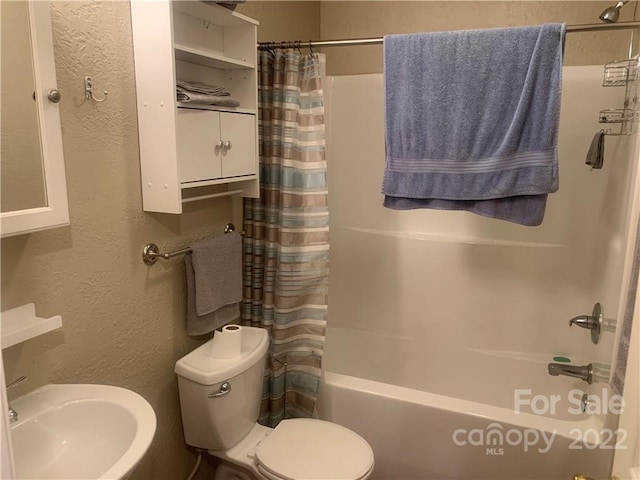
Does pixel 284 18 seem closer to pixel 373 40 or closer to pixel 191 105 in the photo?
pixel 373 40

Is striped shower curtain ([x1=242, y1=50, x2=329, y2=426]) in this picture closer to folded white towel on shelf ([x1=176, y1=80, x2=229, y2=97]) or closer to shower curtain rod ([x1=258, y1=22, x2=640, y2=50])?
shower curtain rod ([x1=258, y1=22, x2=640, y2=50])

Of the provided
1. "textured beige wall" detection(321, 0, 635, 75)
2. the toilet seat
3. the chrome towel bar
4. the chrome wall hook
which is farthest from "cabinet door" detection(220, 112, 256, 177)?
"textured beige wall" detection(321, 0, 635, 75)

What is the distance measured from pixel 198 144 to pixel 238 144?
0.22 m

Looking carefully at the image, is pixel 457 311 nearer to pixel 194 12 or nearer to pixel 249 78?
pixel 249 78

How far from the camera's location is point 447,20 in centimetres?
263

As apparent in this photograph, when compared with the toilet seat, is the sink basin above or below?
above

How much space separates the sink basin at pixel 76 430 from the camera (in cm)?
114

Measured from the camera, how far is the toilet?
165cm

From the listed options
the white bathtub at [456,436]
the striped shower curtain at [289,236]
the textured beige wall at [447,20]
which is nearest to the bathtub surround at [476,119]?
the striped shower curtain at [289,236]

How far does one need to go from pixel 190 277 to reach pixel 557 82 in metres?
1.46

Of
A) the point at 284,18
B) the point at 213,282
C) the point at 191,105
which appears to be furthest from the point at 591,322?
the point at 284,18

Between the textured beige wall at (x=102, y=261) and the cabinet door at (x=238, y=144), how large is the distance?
234mm

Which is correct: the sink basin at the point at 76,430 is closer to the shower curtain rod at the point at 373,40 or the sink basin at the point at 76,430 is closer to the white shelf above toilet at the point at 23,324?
the white shelf above toilet at the point at 23,324

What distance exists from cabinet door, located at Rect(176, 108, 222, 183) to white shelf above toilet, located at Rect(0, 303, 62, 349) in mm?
564
